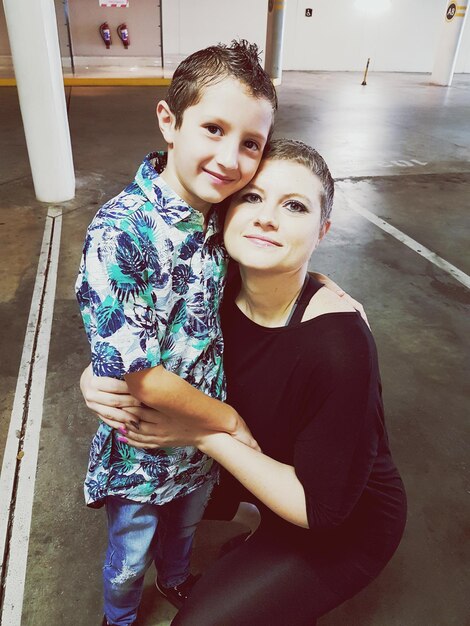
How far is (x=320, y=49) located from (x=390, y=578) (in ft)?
64.9

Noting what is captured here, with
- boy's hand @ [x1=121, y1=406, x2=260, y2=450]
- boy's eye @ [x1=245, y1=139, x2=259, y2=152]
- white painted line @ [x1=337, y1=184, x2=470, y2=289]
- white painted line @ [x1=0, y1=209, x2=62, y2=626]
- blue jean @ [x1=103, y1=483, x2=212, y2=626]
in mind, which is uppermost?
boy's eye @ [x1=245, y1=139, x2=259, y2=152]

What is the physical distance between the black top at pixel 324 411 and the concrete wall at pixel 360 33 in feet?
62.7

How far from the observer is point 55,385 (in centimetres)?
288

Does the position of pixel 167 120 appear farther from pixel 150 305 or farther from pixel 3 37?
pixel 3 37

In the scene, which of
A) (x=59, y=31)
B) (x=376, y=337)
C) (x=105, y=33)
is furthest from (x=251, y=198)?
(x=105, y=33)

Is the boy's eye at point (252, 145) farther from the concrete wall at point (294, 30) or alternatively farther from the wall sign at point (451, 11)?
the wall sign at point (451, 11)

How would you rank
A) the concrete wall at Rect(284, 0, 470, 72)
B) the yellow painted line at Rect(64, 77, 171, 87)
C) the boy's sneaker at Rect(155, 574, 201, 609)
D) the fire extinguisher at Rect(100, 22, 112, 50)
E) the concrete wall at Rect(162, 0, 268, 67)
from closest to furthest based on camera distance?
1. the boy's sneaker at Rect(155, 574, 201, 609)
2. the yellow painted line at Rect(64, 77, 171, 87)
3. the fire extinguisher at Rect(100, 22, 112, 50)
4. the concrete wall at Rect(162, 0, 268, 67)
5. the concrete wall at Rect(284, 0, 470, 72)

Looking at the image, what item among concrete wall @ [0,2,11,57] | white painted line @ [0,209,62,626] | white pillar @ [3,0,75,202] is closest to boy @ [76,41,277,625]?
white painted line @ [0,209,62,626]

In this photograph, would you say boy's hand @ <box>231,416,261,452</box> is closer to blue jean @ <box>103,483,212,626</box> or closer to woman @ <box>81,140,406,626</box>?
woman @ <box>81,140,406,626</box>

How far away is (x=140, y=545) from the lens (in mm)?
1466

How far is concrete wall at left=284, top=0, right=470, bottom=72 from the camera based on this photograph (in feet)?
56.7

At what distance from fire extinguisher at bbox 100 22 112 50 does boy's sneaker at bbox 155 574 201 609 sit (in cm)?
1690

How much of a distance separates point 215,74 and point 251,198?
326 mm

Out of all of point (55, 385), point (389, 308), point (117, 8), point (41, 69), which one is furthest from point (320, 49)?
point (55, 385)
